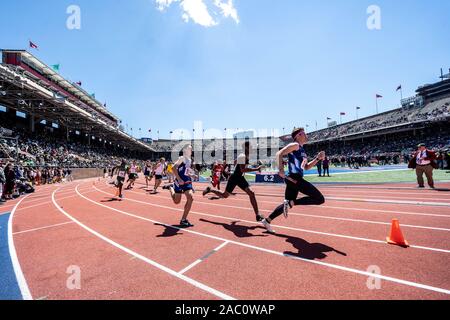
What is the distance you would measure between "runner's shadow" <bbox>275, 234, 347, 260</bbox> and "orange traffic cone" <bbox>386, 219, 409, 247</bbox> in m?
1.09

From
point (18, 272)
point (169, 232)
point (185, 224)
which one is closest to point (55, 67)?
point (185, 224)

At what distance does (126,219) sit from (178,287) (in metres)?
4.54

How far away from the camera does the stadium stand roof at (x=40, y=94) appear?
24125 millimetres

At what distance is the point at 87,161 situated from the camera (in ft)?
125

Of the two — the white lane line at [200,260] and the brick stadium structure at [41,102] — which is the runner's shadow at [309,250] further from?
the brick stadium structure at [41,102]

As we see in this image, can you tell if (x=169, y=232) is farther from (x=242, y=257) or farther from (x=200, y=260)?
(x=242, y=257)

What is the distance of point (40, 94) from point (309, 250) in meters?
33.6

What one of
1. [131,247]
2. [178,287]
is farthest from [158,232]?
[178,287]

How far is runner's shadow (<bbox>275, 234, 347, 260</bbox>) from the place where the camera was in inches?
142

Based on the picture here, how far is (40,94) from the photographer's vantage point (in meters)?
26.3

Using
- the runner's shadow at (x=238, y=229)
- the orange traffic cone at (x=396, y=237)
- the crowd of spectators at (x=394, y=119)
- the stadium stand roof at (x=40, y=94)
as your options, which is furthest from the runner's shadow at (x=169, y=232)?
the crowd of spectators at (x=394, y=119)
